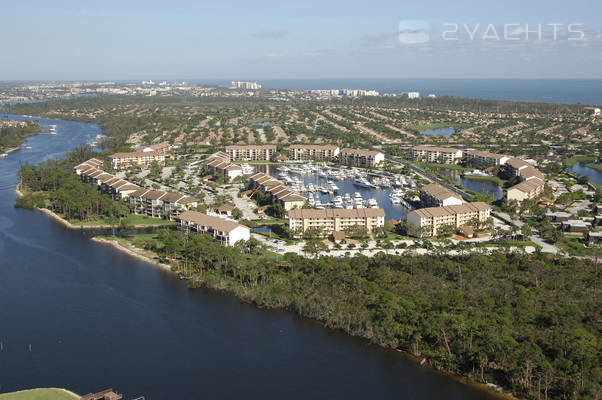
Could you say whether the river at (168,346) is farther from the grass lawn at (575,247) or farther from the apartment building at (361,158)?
the apartment building at (361,158)

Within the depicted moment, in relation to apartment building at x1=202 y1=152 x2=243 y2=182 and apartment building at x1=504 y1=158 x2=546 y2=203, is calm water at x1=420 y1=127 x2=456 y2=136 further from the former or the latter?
apartment building at x1=202 y1=152 x2=243 y2=182

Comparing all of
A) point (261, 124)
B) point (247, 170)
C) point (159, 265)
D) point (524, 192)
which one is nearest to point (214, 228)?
point (159, 265)

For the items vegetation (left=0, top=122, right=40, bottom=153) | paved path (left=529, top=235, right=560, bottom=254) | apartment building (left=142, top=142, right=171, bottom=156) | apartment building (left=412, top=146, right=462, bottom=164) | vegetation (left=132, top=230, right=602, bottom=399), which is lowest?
vegetation (left=132, top=230, right=602, bottom=399)

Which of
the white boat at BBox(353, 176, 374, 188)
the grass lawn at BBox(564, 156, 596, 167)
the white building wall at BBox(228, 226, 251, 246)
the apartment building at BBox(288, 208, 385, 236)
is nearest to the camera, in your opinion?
the white building wall at BBox(228, 226, 251, 246)

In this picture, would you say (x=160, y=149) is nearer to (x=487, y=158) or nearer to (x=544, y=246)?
(x=487, y=158)

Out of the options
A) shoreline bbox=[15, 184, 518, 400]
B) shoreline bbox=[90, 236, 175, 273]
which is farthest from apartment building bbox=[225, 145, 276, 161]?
shoreline bbox=[90, 236, 175, 273]

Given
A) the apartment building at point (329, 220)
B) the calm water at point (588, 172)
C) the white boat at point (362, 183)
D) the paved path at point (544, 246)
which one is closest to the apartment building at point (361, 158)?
the white boat at point (362, 183)

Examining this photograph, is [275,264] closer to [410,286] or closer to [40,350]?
[410,286]
